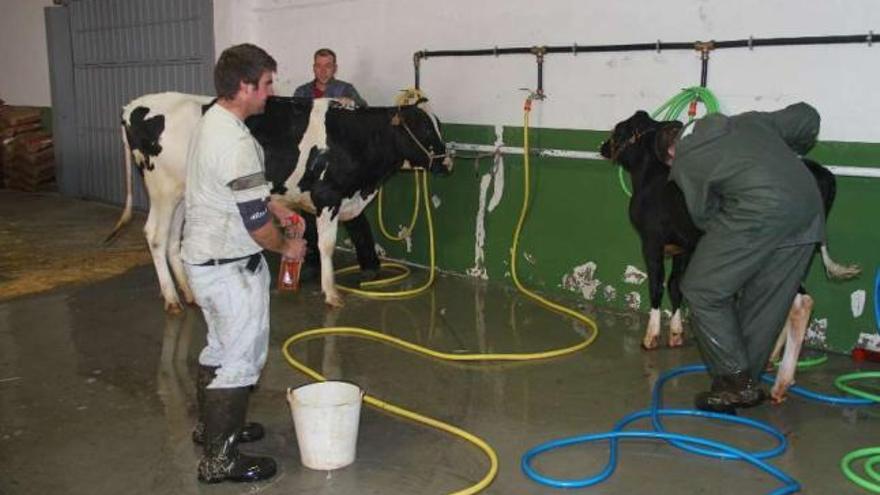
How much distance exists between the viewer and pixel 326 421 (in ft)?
10.5

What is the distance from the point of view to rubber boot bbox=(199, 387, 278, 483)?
314 centimetres

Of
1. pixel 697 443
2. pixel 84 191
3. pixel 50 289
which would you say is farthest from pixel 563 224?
pixel 84 191

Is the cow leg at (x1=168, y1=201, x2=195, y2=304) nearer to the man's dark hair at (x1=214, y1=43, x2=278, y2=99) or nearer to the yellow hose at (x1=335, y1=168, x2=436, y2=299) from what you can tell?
the yellow hose at (x1=335, y1=168, x2=436, y2=299)

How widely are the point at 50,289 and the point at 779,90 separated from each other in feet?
17.3

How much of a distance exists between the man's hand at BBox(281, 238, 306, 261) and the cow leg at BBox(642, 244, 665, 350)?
236 cm

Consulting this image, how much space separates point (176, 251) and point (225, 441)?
2.94 m

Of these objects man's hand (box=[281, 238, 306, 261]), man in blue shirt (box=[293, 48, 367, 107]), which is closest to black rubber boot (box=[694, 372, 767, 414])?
man's hand (box=[281, 238, 306, 261])

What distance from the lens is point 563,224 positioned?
19.5ft

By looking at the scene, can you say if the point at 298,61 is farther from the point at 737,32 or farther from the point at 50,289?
the point at 737,32

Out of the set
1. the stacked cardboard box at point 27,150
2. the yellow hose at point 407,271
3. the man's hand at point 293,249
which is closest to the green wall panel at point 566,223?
the yellow hose at point 407,271

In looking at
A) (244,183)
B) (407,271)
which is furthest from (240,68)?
(407,271)

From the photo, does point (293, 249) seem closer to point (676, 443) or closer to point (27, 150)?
point (676, 443)

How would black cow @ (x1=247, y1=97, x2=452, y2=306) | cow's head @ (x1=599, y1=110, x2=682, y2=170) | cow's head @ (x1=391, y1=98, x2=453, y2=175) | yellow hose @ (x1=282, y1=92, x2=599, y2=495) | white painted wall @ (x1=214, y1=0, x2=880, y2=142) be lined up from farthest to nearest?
cow's head @ (x1=391, y1=98, x2=453, y2=175), black cow @ (x1=247, y1=97, x2=452, y2=306), cow's head @ (x1=599, y1=110, x2=682, y2=170), white painted wall @ (x1=214, y1=0, x2=880, y2=142), yellow hose @ (x1=282, y1=92, x2=599, y2=495)

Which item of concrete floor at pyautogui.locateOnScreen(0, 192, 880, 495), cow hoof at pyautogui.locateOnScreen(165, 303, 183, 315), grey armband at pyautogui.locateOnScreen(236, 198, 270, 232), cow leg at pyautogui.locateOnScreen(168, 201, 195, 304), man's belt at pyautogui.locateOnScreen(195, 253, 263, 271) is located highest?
grey armband at pyautogui.locateOnScreen(236, 198, 270, 232)
